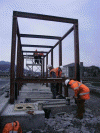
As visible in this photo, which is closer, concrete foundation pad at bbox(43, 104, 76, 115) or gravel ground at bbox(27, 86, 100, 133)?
gravel ground at bbox(27, 86, 100, 133)

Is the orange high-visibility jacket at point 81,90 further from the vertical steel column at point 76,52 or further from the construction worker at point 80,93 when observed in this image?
the vertical steel column at point 76,52

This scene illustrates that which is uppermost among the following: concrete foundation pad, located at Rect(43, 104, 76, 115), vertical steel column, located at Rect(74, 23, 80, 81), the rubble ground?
vertical steel column, located at Rect(74, 23, 80, 81)

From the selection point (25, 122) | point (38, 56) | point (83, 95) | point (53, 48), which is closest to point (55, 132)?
point (25, 122)

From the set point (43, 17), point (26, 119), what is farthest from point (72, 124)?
point (43, 17)

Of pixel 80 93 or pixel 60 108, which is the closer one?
pixel 80 93

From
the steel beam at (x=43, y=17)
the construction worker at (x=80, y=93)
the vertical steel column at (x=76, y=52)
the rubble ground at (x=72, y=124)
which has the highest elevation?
the steel beam at (x=43, y=17)

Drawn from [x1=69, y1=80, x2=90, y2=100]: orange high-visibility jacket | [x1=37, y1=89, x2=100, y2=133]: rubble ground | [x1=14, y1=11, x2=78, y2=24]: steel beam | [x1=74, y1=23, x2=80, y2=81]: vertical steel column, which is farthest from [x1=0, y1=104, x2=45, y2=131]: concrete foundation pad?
[x1=14, y1=11, x2=78, y2=24]: steel beam

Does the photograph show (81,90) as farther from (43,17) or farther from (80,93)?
(43,17)

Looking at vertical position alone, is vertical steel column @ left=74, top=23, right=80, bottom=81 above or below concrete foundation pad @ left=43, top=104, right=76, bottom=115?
above

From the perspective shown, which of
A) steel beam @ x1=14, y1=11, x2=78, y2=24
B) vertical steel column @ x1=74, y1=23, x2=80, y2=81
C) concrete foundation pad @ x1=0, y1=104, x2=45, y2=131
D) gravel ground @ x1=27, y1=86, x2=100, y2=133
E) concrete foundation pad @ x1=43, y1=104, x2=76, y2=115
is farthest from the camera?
vertical steel column @ x1=74, y1=23, x2=80, y2=81

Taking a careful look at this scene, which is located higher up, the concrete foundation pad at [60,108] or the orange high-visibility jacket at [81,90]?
the orange high-visibility jacket at [81,90]

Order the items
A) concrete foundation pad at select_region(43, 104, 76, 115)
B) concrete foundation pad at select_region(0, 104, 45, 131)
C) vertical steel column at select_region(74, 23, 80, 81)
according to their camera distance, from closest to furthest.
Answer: concrete foundation pad at select_region(0, 104, 45, 131)
concrete foundation pad at select_region(43, 104, 76, 115)
vertical steel column at select_region(74, 23, 80, 81)

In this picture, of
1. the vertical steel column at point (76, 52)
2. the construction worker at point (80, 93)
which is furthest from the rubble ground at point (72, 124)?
the vertical steel column at point (76, 52)

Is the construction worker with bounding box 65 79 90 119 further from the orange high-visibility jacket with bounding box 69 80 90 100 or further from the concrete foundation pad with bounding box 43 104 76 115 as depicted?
the concrete foundation pad with bounding box 43 104 76 115
